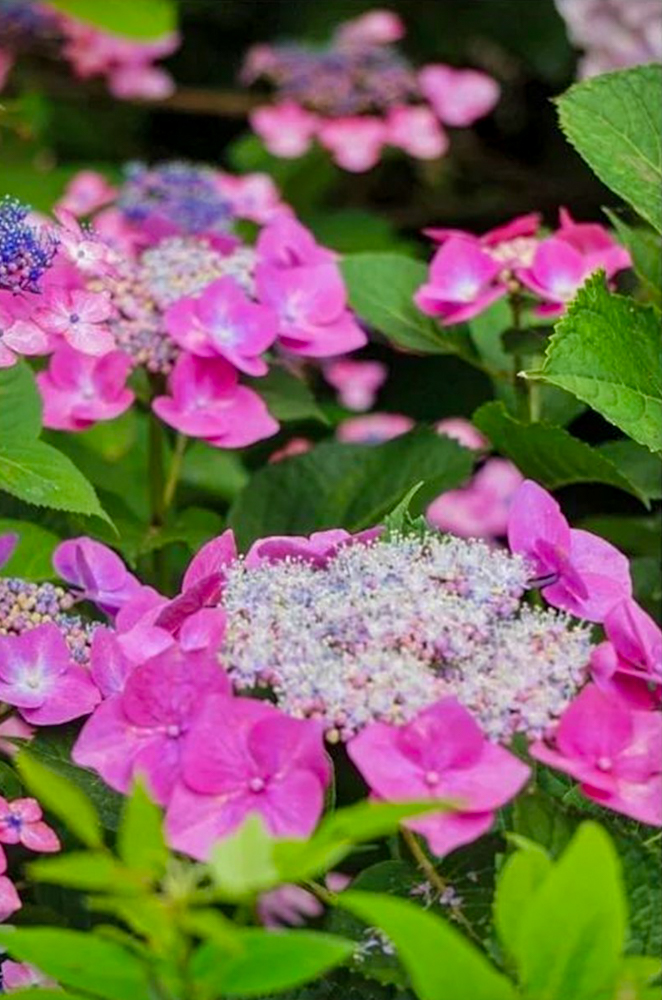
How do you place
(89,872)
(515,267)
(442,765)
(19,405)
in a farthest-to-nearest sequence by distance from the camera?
(515,267) → (19,405) → (442,765) → (89,872)

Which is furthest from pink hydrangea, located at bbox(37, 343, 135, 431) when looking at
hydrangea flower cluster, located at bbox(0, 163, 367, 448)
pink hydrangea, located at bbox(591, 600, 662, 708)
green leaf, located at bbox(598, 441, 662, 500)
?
pink hydrangea, located at bbox(591, 600, 662, 708)

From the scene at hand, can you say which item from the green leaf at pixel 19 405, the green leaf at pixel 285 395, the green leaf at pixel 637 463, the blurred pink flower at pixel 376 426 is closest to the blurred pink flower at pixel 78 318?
the green leaf at pixel 19 405

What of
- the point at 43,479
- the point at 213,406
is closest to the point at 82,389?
the point at 213,406

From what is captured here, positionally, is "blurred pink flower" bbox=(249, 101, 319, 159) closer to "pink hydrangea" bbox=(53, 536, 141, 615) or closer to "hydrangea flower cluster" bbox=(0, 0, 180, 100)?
"hydrangea flower cluster" bbox=(0, 0, 180, 100)

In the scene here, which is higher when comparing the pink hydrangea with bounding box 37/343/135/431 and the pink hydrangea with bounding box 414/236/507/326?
the pink hydrangea with bounding box 414/236/507/326

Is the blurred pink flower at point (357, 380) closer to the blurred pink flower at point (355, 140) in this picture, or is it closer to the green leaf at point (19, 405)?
the blurred pink flower at point (355, 140)

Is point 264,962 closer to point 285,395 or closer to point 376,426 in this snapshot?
point 285,395
